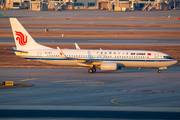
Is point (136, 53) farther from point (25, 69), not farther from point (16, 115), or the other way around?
point (16, 115)

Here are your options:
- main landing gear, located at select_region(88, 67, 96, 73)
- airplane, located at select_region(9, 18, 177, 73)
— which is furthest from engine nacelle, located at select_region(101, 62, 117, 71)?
main landing gear, located at select_region(88, 67, 96, 73)

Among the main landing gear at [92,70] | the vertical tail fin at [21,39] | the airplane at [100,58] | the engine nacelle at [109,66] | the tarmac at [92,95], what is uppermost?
the vertical tail fin at [21,39]

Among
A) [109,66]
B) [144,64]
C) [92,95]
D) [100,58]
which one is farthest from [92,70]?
[92,95]

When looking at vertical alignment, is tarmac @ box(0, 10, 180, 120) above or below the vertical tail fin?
below

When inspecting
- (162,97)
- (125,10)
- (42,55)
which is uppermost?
(125,10)

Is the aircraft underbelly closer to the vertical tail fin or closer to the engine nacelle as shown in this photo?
the engine nacelle

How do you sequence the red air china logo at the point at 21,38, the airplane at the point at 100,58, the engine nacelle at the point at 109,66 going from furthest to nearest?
the red air china logo at the point at 21,38
the airplane at the point at 100,58
the engine nacelle at the point at 109,66

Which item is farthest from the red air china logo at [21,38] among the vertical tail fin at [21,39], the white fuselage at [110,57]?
the white fuselage at [110,57]

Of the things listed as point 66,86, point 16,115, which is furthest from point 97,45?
point 16,115

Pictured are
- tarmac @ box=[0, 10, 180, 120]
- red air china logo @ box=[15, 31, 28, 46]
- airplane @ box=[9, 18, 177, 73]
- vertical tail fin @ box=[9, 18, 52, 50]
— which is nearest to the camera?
tarmac @ box=[0, 10, 180, 120]

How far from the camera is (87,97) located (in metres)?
32.2

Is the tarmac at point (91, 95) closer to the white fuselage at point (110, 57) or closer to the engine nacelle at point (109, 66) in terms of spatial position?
the engine nacelle at point (109, 66)

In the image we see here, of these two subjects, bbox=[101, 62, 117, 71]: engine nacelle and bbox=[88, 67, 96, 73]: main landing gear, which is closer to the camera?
bbox=[101, 62, 117, 71]: engine nacelle

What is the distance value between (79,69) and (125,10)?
144 m
